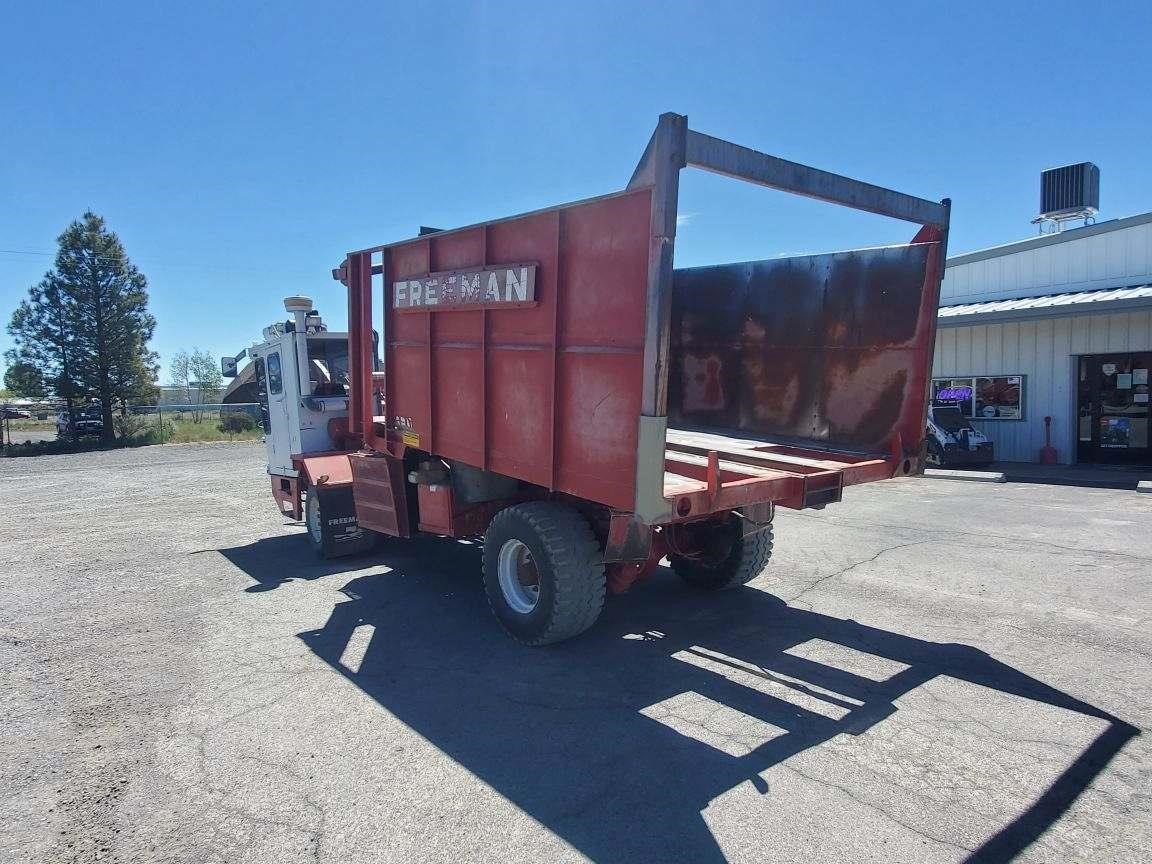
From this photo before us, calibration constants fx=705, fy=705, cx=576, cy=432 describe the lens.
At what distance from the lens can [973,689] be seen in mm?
4473

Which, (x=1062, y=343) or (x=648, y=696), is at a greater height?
(x=1062, y=343)

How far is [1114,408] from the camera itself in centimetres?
1550

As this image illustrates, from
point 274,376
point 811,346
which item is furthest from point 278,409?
point 811,346

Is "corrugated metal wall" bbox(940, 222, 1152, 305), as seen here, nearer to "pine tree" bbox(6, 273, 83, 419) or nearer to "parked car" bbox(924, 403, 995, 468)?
"parked car" bbox(924, 403, 995, 468)

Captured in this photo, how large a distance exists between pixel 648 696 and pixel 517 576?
1.54m

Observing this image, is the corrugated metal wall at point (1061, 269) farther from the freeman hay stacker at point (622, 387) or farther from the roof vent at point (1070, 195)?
the freeman hay stacker at point (622, 387)

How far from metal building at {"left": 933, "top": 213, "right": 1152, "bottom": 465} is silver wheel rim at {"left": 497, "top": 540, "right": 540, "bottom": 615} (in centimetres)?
1408

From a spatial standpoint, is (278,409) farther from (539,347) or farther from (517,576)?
→ (539,347)

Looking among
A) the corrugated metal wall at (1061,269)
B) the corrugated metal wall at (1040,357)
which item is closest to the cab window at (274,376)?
the corrugated metal wall at (1061,269)

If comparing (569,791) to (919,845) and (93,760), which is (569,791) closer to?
(919,845)

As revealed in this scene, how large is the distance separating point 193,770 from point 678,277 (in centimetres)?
589

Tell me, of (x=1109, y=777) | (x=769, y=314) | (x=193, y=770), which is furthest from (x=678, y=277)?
(x=193, y=770)

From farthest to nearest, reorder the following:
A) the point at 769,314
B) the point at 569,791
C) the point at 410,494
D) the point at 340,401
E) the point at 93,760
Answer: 1. the point at 340,401
2. the point at 410,494
3. the point at 769,314
4. the point at 93,760
5. the point at 569,791

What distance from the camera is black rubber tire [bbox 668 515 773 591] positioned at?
6.30 m
